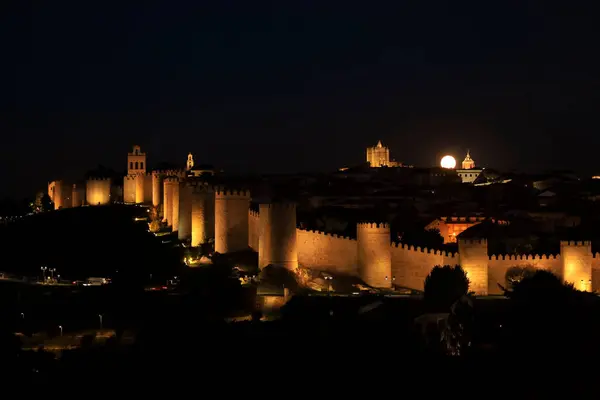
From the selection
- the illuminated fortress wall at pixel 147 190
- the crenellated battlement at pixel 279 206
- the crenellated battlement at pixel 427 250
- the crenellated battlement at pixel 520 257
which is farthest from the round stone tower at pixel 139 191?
the crenellated battlement at pixel 520 257

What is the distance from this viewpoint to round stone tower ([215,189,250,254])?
89.0ft

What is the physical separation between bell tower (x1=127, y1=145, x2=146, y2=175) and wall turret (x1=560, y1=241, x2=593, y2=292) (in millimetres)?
27321

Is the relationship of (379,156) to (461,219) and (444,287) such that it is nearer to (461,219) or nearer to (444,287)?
(461,219)

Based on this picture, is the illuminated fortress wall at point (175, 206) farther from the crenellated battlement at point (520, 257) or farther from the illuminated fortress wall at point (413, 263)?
the crenellated battlement at point (520, 257)

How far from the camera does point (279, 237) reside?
25047 mm

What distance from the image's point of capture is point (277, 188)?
49.7 m

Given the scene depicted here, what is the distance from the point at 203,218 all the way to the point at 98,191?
47.4 ft

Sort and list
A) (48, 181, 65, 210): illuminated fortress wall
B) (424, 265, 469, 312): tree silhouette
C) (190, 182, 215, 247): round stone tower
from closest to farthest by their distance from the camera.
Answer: (424, 265, 469, 312): tree silhouette < (190, 182, 215, 247): round stone tower < (48, 181, 65, 210): illuminated fortress wall

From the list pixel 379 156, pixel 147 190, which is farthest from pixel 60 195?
pixel 379 156

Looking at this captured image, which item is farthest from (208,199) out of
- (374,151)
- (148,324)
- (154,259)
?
(374,151)

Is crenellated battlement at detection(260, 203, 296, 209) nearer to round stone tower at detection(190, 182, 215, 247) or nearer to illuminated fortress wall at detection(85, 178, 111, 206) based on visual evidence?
round stone tower at detection(190, 182, 215, 247)

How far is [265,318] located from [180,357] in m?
5.88

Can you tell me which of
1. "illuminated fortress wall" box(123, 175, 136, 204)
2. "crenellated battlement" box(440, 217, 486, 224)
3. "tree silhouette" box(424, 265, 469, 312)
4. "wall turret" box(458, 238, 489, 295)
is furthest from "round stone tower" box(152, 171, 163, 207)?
"wall turret" box(458, 238, 489, 295)

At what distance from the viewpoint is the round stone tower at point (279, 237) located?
2502 centimetres
